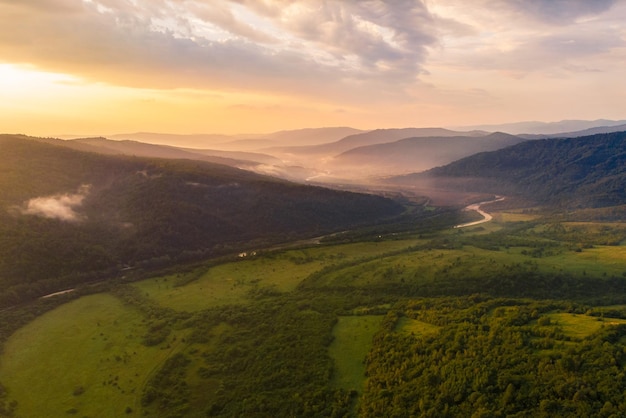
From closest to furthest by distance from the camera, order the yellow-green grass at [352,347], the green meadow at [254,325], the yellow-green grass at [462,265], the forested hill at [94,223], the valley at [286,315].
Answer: the valley at [286,315] → the yellow-green grass at [352,347] → the green meadow at [254,325] → the yellow-green grass at [462,265] → the forested hill at [94,223]

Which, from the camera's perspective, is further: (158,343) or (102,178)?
(102,178)

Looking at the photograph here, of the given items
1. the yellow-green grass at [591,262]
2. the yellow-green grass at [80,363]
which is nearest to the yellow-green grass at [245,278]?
the yellow-green grass at [80,363]

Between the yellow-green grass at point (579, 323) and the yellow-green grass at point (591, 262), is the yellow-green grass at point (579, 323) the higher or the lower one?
the higher one

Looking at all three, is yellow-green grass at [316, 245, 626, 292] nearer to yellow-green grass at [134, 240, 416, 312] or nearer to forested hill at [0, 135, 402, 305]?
yellow-green grass at [134, 240, 416, 312]

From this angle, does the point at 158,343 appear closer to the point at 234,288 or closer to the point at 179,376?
the point at 179,376

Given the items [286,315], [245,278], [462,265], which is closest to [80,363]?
[286,315]

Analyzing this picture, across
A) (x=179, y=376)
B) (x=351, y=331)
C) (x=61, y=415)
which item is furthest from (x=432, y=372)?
(x=61, y=415)

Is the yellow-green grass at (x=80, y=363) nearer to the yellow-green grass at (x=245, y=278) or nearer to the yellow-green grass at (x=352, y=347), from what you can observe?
the yellow-green grass at (x=245, y=278)
